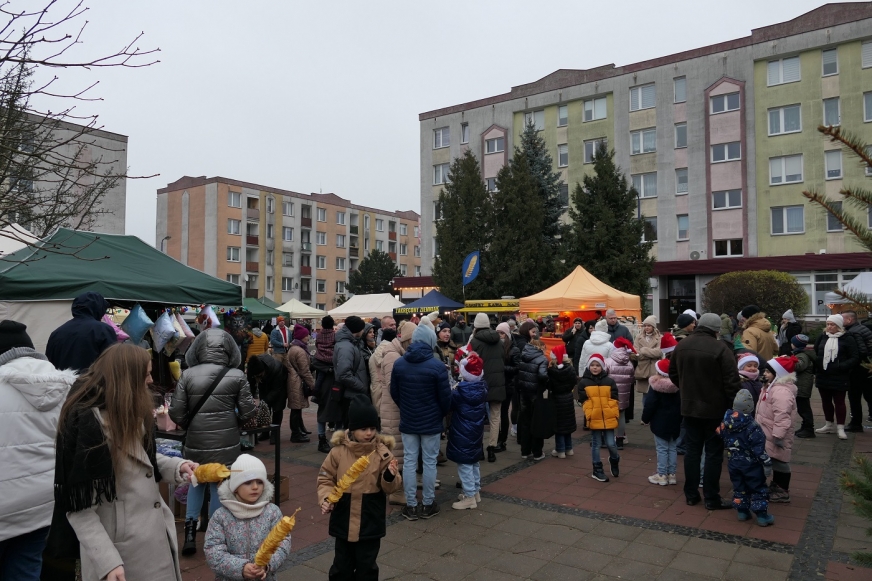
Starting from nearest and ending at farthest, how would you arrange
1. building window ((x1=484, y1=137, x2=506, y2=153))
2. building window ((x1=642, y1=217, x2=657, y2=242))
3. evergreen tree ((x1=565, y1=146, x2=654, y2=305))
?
1. evergreen tree ((x1=565, y1=146, x2=654, y2=305))
2. building window ((x1=642, y1=217, x2=657, y2=242))
3. building window ((x1=484, y1=137, x2=506, y2=153))

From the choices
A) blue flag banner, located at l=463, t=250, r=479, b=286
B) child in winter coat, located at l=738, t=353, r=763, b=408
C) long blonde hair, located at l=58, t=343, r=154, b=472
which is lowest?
child in winter coat, located at l=738, t=353, r=763, b=408

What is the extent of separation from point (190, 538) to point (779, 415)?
585 centimetres

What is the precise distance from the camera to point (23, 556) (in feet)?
10.6

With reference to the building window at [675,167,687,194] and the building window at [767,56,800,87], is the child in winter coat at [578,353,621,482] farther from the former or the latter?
the building window at [767,56,800,87]

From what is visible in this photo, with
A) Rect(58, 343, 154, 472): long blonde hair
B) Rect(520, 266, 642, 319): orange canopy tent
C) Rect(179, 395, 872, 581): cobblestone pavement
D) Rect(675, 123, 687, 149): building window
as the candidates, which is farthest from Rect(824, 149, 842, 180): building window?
Rect(58, 343, 154, 472): long blonde hair

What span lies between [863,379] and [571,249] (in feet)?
59.4

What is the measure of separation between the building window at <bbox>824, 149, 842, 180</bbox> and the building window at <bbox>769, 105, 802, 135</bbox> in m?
2.06

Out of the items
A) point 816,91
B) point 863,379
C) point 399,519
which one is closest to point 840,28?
point 816,91

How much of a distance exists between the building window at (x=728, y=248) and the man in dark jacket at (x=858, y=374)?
973 inches

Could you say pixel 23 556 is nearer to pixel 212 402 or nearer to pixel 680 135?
pixel 212 402

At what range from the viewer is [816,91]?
101ft

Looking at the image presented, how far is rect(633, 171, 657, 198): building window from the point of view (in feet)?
115

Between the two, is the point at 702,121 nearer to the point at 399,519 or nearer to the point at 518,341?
the point at 518,341

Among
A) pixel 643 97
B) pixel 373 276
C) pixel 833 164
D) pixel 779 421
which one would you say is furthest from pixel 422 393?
pixel 373 276
